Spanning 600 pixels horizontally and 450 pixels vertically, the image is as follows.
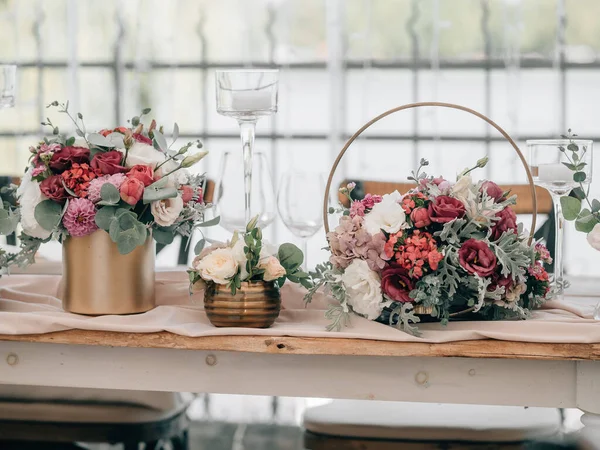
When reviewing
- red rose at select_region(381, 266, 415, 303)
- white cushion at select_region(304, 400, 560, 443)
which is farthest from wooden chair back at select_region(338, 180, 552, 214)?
red rose at select_region(381, 266, 415, 303)

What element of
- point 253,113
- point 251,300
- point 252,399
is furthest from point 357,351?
point 252,399

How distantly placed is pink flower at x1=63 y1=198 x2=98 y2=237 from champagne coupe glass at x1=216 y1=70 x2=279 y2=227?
0.82 feet

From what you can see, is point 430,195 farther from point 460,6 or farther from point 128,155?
point 460,6

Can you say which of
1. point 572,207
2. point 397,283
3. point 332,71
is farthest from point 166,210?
point 332,71

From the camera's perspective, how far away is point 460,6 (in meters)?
4.09

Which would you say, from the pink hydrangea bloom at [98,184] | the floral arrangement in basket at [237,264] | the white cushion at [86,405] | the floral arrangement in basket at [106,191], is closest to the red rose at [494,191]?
the floral arrangement in basket at [237,264]

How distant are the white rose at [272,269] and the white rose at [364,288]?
0.09 m

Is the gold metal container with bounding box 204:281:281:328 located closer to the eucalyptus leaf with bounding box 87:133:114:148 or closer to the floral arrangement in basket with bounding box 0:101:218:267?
the floral arrangement in basket with bounding box 0:101:218:267

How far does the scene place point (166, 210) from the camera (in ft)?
4.09

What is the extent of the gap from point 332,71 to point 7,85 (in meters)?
2.83

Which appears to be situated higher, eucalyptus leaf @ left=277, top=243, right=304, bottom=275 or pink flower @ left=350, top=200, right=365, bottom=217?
pink flower @ left=350, top=200, right=365, bottom=217

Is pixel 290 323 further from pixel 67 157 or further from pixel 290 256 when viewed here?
pixel 67 157

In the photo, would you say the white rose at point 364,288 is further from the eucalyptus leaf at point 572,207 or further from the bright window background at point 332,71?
the bright window background at point 332,71

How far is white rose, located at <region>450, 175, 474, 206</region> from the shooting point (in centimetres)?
118
